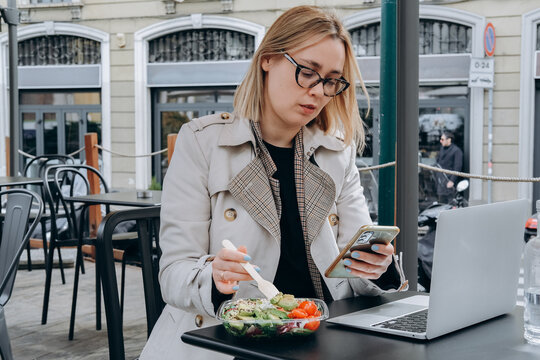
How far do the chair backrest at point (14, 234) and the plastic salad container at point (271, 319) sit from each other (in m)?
1.20

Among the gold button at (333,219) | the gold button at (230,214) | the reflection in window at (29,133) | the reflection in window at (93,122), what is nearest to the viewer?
the gold button at (230,214)

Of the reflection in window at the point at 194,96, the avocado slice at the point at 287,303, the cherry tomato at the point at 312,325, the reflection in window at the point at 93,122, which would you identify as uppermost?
the reflection in window at the point at 194,96

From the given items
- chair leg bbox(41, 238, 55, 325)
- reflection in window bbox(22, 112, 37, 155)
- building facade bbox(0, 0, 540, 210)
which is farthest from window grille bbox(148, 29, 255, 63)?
chair leg bbox(41, 238, 55, 325)

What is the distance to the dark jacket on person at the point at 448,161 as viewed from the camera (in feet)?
35.9

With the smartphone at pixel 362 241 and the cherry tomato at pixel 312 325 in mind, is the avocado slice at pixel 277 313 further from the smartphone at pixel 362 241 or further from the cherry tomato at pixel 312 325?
the smartphone at pixel 362 241

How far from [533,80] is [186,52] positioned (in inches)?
254

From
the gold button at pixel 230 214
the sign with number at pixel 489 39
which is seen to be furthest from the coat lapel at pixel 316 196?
the sign with number at pixel 489 39

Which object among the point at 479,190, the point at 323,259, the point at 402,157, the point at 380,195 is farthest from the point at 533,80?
the point at 323,259

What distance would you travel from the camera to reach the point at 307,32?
1.69 meters

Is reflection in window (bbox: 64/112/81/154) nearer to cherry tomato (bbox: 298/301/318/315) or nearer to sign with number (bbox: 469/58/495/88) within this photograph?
sign with number (bbox: 469/58/495/88)

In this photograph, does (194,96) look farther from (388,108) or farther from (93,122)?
(388,108)

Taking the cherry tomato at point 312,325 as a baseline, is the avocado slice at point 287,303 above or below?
above

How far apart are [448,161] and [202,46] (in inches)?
208

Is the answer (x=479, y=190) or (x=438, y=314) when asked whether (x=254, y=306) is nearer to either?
(x=438, y=314)
